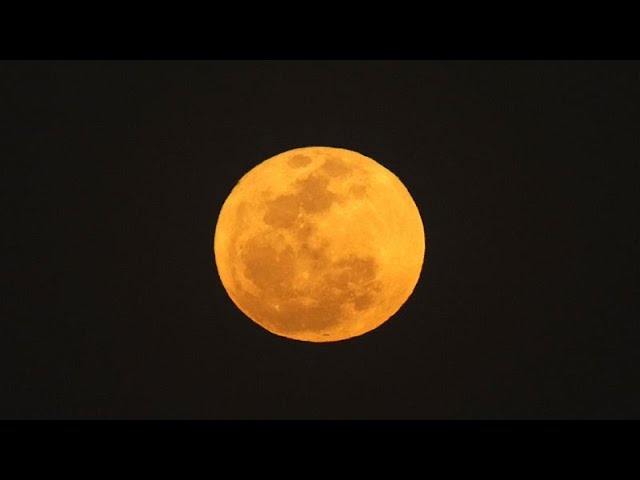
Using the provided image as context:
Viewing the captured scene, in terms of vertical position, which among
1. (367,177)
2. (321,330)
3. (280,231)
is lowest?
(321,330)

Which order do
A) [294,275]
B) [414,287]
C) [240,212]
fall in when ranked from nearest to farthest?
[294,275] < [240,212] < [414,287]

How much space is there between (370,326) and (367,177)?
42.3 inches

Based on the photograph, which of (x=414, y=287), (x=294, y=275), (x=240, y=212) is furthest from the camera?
(x=414, y=287)

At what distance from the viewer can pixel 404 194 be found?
5.47 m

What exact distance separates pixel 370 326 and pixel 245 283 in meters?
0.97

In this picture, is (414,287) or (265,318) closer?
(265,318)

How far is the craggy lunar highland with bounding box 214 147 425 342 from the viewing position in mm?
4926

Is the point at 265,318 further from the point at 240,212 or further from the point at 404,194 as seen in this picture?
the point at 404,194

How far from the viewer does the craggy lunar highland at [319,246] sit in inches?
194

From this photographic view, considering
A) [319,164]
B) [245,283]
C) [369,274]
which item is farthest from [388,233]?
[245,283]

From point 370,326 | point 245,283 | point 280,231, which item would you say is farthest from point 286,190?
point 370,326

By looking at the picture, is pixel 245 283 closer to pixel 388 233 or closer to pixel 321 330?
pixel 321 330

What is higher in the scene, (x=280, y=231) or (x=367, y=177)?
(x=367, y=177)

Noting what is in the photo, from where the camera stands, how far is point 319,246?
4898 mm
